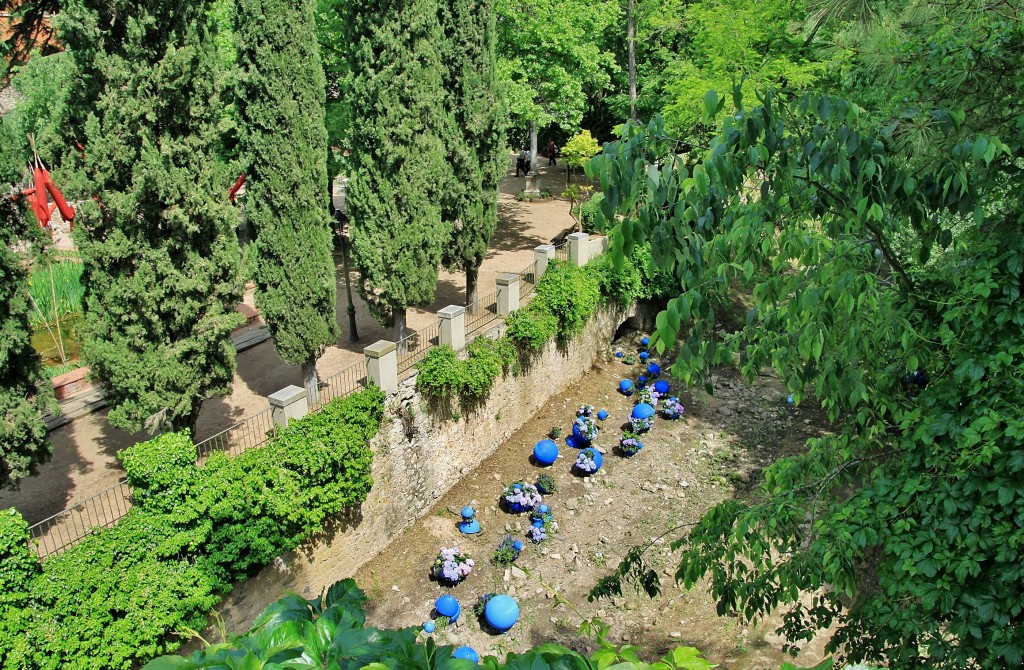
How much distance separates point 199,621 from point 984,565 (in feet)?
26.5

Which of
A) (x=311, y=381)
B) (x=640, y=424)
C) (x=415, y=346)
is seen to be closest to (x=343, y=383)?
(x=311, y=381)

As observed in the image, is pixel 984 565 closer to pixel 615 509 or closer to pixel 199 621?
pixel 199 621

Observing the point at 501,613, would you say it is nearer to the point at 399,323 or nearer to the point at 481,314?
the point at 399,323

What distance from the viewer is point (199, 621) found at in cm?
882

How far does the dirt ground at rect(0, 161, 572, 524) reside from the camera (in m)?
9.97

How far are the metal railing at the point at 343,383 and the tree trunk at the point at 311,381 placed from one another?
81 millimetres

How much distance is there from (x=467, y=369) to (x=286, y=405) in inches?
137

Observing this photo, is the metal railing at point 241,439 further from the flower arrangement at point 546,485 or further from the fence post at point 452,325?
the flower arrangement at point 546,485

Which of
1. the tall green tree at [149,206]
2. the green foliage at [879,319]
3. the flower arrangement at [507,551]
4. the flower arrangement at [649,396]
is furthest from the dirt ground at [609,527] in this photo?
the green foliage at [879,319]

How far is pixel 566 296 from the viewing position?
599 inches

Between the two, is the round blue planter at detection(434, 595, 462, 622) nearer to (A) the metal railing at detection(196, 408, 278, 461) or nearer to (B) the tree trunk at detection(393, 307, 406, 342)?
(A) the metal railing at detection(196, 408, 278, 461)

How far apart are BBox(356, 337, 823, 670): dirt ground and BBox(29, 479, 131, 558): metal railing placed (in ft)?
12.2

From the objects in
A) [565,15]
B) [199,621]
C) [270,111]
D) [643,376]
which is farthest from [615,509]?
[565,15]

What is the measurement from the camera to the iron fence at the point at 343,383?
459 inches
